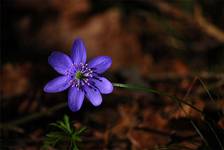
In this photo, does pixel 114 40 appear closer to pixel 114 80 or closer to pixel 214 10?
pixel 114 80

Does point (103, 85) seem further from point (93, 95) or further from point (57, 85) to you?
point (57, 85)

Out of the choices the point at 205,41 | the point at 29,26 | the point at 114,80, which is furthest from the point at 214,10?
the point at 29,26

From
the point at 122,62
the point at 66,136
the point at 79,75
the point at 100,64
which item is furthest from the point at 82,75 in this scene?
the point at 122,62

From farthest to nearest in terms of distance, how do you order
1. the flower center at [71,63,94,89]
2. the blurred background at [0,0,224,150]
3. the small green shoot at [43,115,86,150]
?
the blurred background at [0,0,224,150], the flower center at [71,63,94,89], the small green shoot at [43,115,86,150]

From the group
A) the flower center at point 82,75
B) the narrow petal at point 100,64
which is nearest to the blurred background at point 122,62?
the flower center at point 82,75

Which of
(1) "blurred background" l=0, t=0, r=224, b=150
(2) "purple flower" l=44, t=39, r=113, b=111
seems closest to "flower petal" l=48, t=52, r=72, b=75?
(2) "purple flower" l=44, t=39, r=113, b=111

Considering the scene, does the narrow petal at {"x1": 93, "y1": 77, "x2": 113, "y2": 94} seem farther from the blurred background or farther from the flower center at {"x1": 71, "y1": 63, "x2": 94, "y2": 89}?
the blurred background

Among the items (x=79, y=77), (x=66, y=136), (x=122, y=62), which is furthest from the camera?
(x=122, y=62)
